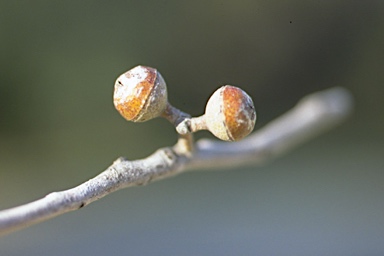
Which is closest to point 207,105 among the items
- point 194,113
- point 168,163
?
point 168,163

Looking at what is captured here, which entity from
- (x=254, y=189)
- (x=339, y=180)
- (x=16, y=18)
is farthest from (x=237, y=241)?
(x=16, y=18)

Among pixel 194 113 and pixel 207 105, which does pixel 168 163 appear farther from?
pixel 194 113

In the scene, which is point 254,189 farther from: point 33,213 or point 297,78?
point 33,213

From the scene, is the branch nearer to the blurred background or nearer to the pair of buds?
the pair of buds

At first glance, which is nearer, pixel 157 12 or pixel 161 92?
pixel 161 92

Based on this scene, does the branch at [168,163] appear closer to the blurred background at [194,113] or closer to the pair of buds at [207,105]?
the pair of buds at [207,105]

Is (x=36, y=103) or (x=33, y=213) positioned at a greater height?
(x=36, y=103)

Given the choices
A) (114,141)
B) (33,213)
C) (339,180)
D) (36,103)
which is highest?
(36,103)
